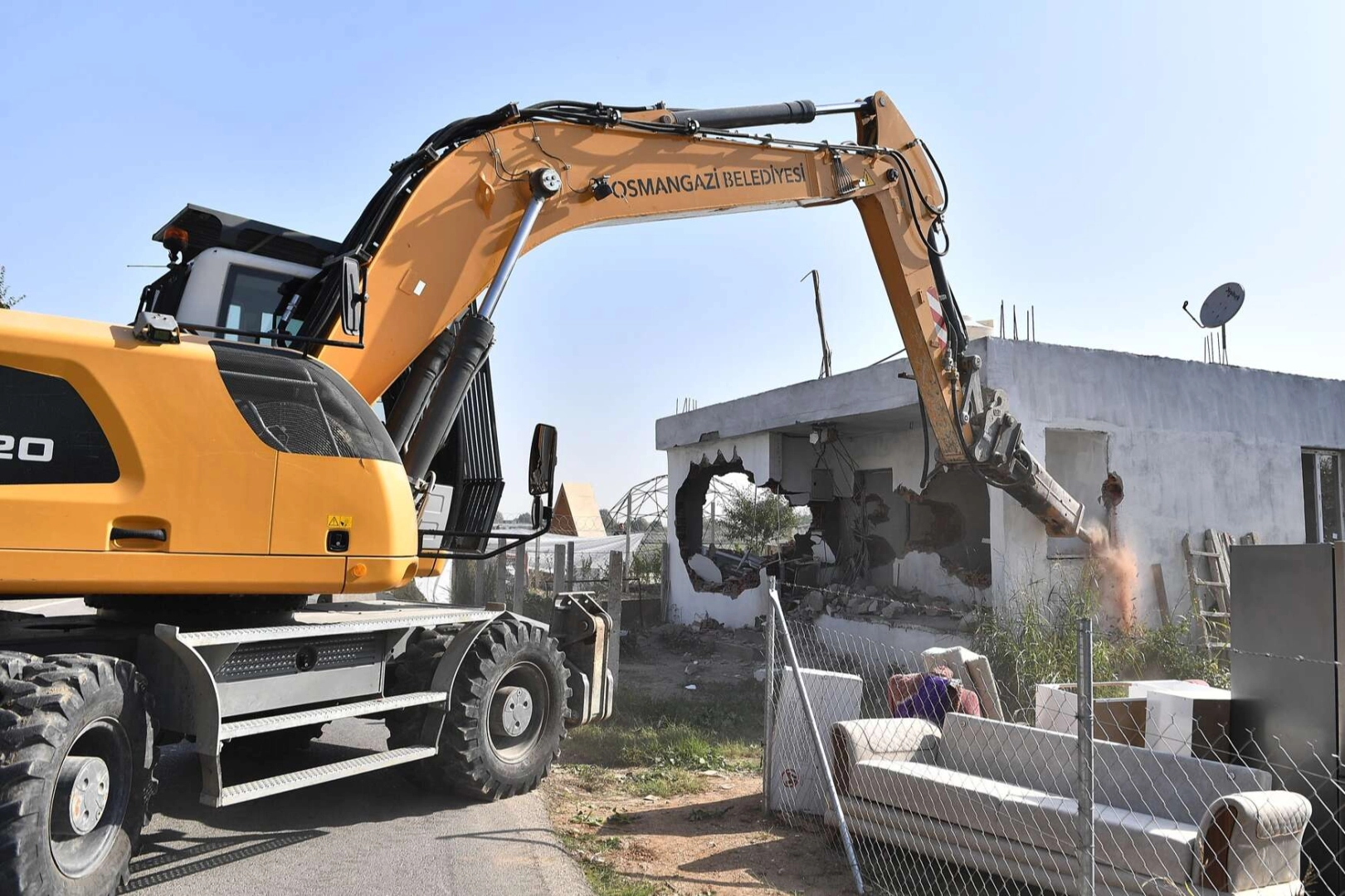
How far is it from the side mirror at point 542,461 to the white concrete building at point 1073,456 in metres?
7.06

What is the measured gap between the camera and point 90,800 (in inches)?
177

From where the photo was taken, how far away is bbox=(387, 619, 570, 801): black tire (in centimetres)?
645

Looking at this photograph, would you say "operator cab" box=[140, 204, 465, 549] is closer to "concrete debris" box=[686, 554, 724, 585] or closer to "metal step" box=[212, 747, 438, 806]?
"metal step" box=[212, 747, 438, 806]

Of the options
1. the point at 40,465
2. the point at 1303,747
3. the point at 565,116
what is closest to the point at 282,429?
the point at 40,465

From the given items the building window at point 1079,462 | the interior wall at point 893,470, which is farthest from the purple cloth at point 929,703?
the interior wall at point 893,470

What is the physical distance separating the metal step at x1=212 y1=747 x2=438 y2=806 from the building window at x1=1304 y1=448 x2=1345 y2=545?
590 inches

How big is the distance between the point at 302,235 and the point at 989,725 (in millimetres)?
5312

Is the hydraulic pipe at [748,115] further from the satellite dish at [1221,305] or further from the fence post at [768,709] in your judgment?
the satellite dish at [1221,305]

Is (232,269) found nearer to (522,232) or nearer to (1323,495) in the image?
(522,232)

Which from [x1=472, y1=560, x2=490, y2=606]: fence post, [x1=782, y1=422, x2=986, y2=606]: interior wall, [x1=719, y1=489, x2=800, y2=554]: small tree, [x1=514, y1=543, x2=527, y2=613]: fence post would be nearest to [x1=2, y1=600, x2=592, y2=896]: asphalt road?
[x1=514, y1=543, x2=527, y2=613]: fence post

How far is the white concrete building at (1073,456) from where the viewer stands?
40.4ft

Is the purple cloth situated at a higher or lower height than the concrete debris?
lower

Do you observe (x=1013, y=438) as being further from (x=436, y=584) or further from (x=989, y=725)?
(x=436, y=584)

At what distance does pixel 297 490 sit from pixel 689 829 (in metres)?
3.24
